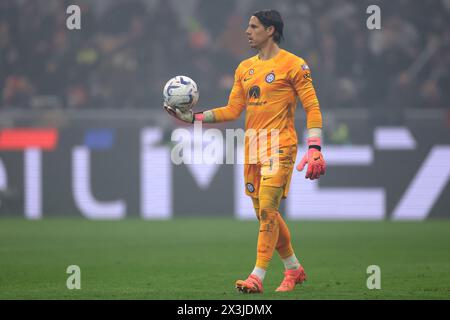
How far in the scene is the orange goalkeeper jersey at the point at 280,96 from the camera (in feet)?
26.4

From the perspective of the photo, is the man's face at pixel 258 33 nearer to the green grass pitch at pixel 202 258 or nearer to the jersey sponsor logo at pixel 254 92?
the jersey sponsor logo at pixel 254 92

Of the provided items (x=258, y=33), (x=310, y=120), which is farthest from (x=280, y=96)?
(x=258, y=33)

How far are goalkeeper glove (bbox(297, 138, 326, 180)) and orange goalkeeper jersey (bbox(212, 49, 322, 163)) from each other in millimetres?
163

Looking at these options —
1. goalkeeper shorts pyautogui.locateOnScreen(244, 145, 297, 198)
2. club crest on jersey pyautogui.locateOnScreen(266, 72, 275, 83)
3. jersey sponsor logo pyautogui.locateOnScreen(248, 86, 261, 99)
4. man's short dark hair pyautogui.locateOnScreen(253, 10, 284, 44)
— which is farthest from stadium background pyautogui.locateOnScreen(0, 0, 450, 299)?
man's short dark hair pyautogui.locateOnScreen(253, 10, 284, 44)

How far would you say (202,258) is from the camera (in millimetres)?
11109

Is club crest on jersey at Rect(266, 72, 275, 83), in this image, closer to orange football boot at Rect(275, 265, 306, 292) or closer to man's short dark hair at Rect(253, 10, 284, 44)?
man's short dark hair at Rect(253, 10, 284, 44)

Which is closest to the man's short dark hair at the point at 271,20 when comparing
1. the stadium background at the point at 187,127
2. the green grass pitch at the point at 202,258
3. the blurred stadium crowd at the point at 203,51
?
the green grass pitch at the point at 202,258

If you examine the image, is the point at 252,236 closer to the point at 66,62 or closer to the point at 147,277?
the point at 147,277

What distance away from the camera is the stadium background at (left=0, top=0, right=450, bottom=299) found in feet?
44.6

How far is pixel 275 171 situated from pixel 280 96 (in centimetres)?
64

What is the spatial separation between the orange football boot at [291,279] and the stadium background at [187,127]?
249 cm

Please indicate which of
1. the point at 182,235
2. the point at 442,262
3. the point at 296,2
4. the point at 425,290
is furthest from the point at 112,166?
the point at 425,290

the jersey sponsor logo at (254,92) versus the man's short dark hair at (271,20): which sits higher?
the man's short dark hair at (271,20)

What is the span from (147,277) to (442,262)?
3.39 metres
